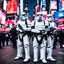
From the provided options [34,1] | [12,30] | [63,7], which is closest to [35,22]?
[12,30]

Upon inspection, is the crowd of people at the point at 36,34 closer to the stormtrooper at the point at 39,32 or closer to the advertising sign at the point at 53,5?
the stormtrooper at the point at 39,32

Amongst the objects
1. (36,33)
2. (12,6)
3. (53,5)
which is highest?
(53,5)

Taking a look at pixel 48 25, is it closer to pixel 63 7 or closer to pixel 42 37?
pixel 42 37

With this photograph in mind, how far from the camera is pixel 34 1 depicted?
40344 mm

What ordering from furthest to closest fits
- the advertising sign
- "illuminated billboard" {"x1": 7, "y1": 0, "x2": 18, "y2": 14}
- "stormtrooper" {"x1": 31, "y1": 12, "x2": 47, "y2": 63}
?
the advertising sign < "illuminated billboard" {"x1": 7, "y1": 0, "x2": 18, "y2": 14} < "stormtrooper" {"x1": 31, "y1": 12, "x2": 47, "y2": 63}

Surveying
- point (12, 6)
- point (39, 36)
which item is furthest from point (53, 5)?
point (39, 36)

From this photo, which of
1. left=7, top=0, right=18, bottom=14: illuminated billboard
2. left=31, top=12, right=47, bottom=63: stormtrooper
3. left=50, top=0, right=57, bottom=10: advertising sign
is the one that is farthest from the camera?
left=50, top=0, right=57, bottom=10: advertising sign

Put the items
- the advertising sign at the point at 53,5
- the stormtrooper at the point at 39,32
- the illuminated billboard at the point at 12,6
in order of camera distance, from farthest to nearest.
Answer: the advertising sign at the point at 53,5 < the illuminated billboard at the point at 12,6 < the stormtrooper at the point at 39,32

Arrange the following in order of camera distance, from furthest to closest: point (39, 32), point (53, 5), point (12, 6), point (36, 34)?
point (53, 5)
point (12, 6)
point (36, 34)
point (39, 32)

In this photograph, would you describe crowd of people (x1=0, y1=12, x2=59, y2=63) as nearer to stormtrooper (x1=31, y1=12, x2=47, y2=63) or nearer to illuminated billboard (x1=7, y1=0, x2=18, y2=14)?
stormtrooper (x1=31, y1=12, x2=47, y2=63)

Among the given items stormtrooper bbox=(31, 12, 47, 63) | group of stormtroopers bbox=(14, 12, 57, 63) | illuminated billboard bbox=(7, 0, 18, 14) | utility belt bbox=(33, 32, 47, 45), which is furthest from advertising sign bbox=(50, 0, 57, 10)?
utility belt bbox=(33, 32, 47, 45)

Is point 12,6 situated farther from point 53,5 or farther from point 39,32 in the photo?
point 39,32

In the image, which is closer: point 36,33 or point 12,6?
point 36,33

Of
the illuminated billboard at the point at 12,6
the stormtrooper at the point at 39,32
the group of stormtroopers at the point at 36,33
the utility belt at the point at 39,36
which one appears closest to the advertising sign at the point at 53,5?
the illuminated billboard at the point at 12,6
